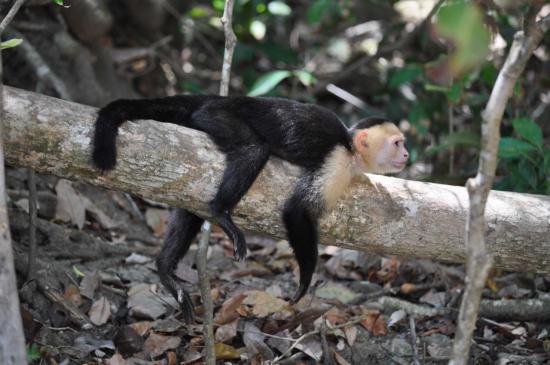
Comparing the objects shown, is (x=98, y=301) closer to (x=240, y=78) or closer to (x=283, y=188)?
(x=283, y=188)

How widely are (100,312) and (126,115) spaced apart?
42.4 inches

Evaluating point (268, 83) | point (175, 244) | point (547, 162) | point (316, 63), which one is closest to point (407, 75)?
point (268, 83)

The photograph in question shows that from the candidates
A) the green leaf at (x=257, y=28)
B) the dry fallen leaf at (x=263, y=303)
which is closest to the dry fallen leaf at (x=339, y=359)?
the dry fallen leaf at (x=263, y=303)

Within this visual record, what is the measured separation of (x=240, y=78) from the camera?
6113 millimetres

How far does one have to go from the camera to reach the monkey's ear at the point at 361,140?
121 inches

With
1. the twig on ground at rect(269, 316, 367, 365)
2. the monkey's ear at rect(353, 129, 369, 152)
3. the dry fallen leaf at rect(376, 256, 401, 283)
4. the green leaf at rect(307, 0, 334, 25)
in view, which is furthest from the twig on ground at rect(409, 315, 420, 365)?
the green leaf at rect(307, 0, 334, 25)

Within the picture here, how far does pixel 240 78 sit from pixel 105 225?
2.76 m

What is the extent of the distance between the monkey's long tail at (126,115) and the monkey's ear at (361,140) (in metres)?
0.79

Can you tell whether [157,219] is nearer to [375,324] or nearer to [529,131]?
[375,324]

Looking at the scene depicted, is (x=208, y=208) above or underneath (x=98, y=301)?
above

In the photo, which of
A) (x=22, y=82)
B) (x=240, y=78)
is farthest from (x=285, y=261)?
(x=240, y=78)

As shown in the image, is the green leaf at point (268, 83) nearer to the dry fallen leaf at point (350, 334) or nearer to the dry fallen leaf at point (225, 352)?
the dry fallen leaf at point (350, 334)

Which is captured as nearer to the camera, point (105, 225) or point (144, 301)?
point (144, 301)

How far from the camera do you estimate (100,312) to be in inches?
118
